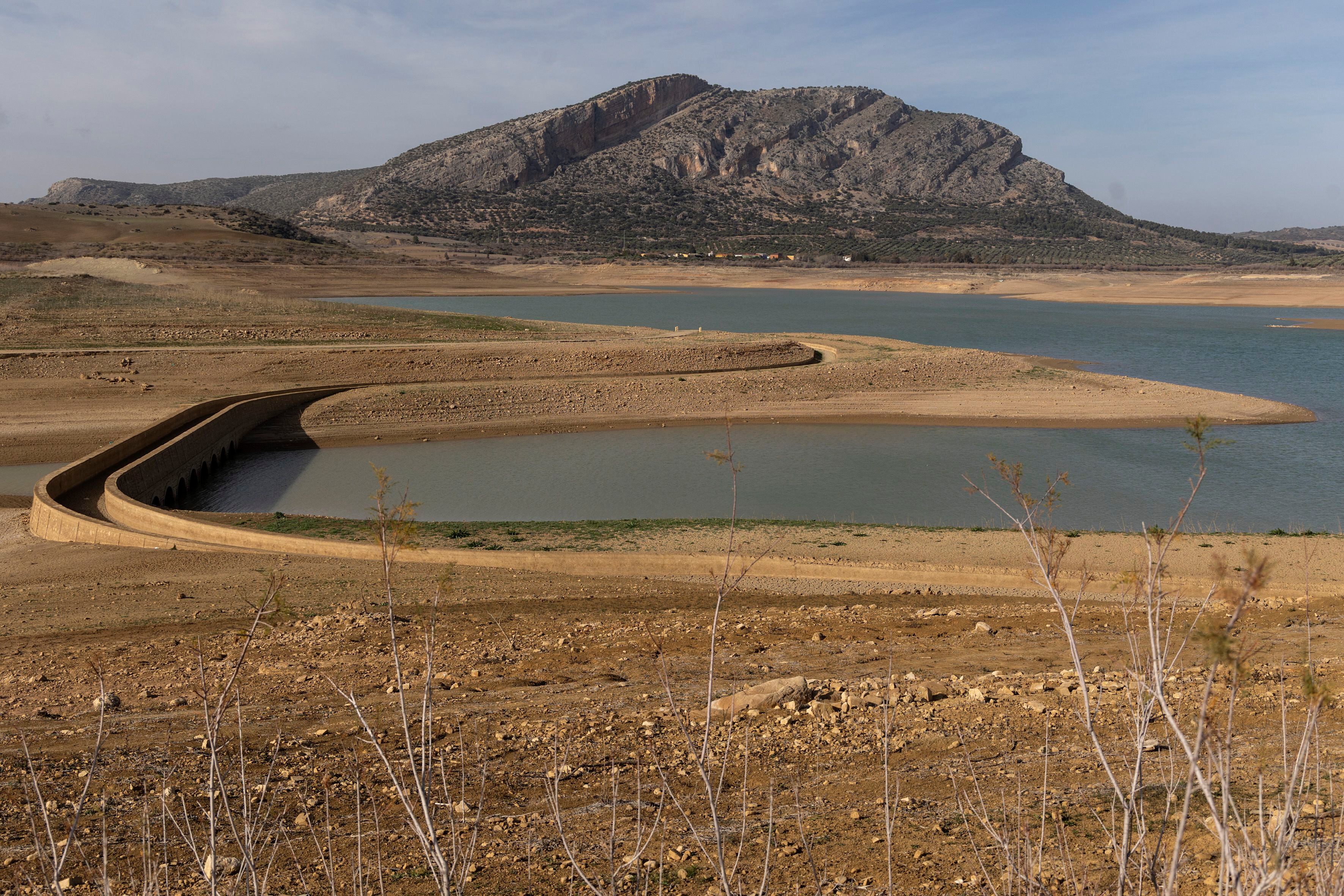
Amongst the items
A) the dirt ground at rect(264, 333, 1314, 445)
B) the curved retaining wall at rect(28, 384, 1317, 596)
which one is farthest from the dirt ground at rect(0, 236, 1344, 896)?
the dirt ground at rect(264, 333, 1314, 445)

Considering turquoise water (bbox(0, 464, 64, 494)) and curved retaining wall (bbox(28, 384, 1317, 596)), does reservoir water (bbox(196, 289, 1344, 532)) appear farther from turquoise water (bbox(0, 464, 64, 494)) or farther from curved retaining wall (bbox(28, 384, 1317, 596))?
curved retaining wall (bbox(28, 384, 1317, 596))

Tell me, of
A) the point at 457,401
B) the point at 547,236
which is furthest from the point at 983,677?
the point at 547,236

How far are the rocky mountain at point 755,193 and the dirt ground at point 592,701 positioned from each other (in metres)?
108

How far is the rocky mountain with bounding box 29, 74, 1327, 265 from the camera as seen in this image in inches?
5123

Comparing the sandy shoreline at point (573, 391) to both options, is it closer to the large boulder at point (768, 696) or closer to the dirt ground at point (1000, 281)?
the large boulder at point (768, 696)

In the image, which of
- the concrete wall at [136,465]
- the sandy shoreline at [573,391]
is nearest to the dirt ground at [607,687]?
the concrete wall at [136,465]

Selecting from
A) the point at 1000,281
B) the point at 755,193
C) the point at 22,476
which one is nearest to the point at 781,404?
the point at 22,476

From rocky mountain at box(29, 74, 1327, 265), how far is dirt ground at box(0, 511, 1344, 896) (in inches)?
4244

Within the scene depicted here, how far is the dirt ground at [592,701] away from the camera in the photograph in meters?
5.41

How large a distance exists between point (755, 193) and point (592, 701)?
170162 millimetres

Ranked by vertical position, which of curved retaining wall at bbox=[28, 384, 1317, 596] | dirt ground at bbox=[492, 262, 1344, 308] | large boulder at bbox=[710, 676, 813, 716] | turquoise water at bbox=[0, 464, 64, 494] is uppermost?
dirt ground at bbox=[492, 262, 1344, 308]

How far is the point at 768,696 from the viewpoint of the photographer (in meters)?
7.55

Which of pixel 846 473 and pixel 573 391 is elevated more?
pixel 573 391

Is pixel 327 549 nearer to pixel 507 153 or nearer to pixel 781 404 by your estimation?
pixel 781 404
